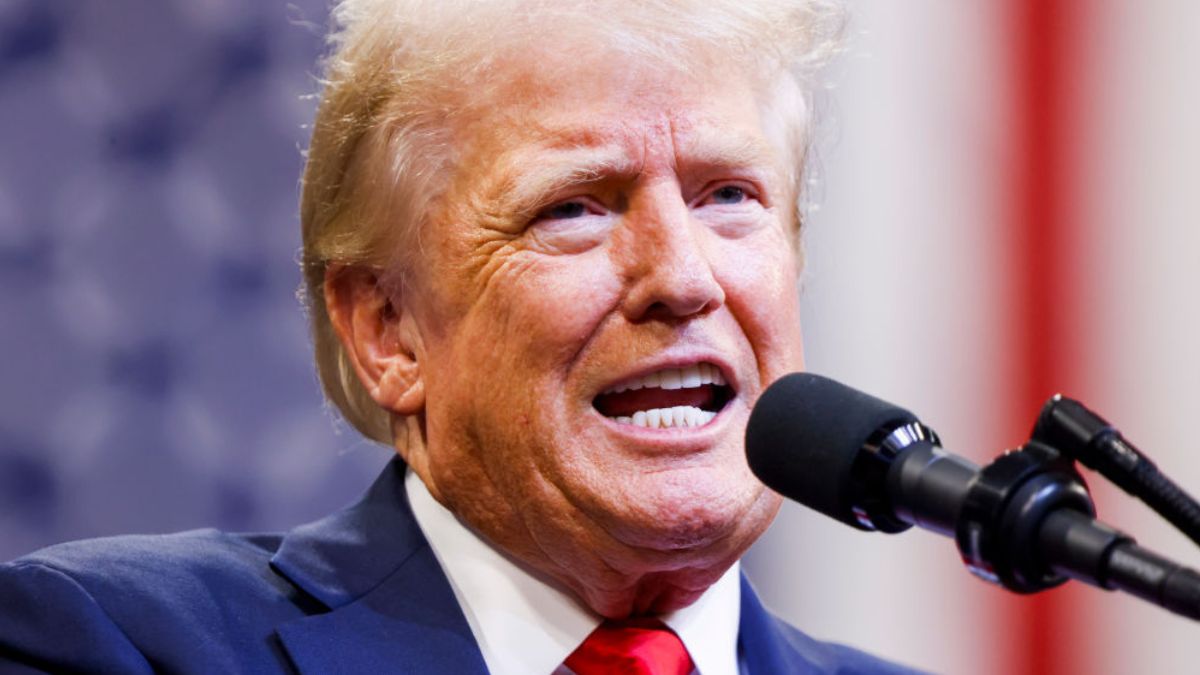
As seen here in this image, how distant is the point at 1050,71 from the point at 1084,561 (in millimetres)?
2484

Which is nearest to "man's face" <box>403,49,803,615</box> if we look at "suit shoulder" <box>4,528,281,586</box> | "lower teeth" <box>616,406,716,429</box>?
"lower teeth" <box>616,406,716,429</box>

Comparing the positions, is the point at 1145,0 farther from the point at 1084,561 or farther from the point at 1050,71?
Result: the point at 1084,561

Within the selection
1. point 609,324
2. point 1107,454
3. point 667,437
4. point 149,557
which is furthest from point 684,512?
point 1107,454

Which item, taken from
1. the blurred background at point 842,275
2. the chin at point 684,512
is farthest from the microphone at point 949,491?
the blurred background at point 842,275

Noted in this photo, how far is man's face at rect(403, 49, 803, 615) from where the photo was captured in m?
1.82

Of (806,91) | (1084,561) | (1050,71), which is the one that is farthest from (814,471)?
(1050,71)

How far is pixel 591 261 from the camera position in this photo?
6.12 ft

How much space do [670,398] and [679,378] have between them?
30mm

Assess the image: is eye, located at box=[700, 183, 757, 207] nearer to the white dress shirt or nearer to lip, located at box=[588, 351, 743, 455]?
lip, located at box=[588, 351, 743, 455]

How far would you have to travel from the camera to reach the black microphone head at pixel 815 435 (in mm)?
1189

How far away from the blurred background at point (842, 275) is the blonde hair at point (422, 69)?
31cm

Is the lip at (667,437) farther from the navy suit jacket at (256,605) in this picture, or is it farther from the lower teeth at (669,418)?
the navy suit jacket at (256,605)

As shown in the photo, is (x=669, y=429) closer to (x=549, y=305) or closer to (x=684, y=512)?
(x=684, y=512)

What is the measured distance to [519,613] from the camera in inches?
76.3
